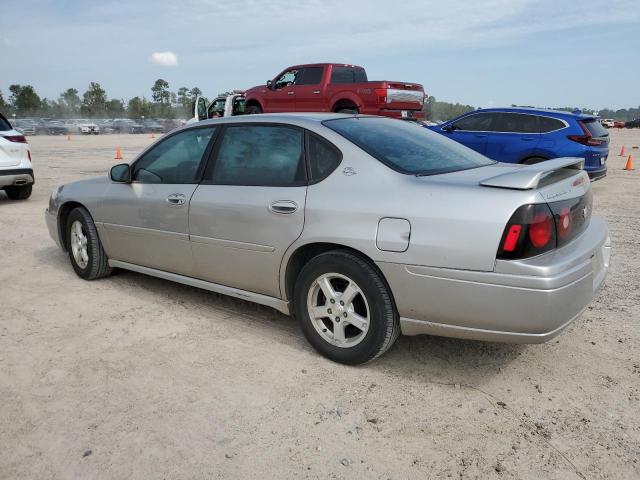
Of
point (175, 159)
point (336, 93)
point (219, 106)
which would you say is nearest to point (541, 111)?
point (336, 93)

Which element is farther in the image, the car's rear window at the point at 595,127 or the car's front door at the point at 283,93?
the car's front door at the point at 283,93

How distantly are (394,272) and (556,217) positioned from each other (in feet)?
2.90

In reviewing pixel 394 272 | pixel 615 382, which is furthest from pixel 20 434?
pixel 615 382

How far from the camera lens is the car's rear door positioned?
31.7 ft

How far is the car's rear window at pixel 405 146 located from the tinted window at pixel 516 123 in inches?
254

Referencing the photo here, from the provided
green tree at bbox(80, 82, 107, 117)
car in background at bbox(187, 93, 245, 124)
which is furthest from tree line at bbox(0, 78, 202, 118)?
car in background at bbox(187, 93, 245, 124)

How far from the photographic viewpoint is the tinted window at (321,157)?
336 cm

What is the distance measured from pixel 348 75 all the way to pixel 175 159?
1027cm

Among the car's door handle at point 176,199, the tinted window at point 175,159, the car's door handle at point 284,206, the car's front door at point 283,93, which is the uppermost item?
the car's front door at point 283,93

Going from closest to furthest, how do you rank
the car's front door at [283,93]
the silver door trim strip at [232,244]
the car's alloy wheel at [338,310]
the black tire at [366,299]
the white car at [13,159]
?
the black tire at [366,299]
the car's alloy wheel at [338,310]
the silver door trim strip at [232,244]
the white car at [13,159]
the car's front door at [283,93]

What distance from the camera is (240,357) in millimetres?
3475

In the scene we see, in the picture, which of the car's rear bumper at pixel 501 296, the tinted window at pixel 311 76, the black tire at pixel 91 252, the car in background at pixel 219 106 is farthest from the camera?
the car in background at pixel 219 106

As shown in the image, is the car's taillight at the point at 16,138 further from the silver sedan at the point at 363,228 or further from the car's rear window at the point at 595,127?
the car's rear window at the point at 595,127

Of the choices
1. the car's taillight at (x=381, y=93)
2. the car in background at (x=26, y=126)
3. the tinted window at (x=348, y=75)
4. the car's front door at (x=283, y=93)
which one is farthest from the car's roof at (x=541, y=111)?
the car in background at (x=26, y=126)
